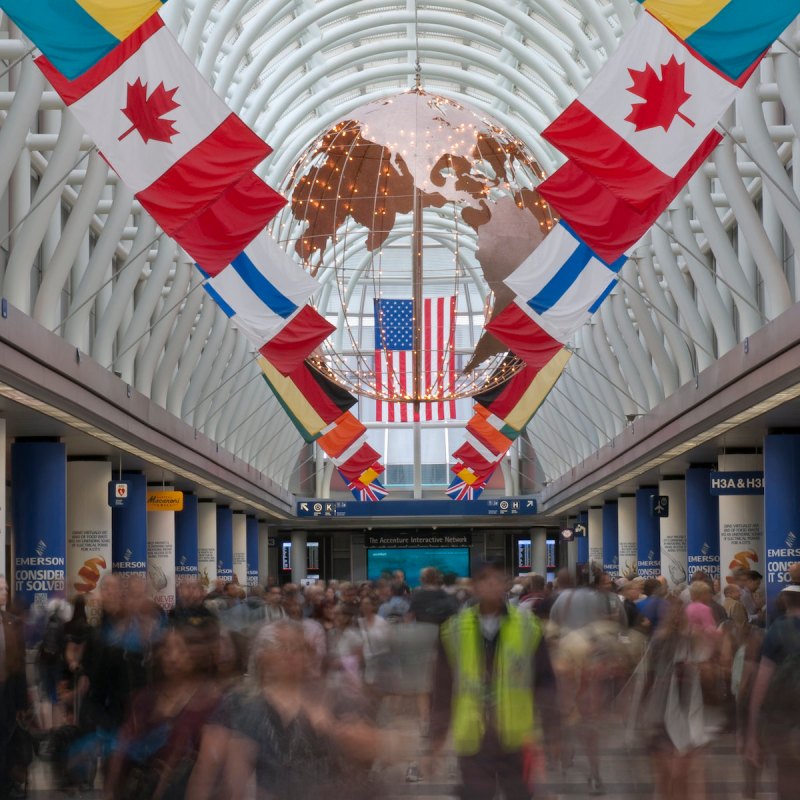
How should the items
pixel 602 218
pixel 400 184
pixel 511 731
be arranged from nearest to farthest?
pixel 511 731 → pixel 602 218 → pixel 400 184

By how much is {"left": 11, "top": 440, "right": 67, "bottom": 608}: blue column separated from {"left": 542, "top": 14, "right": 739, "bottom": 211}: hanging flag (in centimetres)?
1274

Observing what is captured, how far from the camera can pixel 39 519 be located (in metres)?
23.3

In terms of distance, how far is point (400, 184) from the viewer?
2514cm

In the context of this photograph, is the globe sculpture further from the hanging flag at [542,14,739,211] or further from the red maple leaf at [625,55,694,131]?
the red maple leaf at [625,55,694,131]

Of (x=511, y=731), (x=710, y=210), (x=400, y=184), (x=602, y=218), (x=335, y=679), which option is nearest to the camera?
(x=511, y=731)

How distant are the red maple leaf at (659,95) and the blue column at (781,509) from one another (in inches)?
451

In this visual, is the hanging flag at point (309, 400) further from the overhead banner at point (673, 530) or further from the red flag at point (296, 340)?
the red flag at point (296, 340)

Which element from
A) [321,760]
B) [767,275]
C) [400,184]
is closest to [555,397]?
[400,184]

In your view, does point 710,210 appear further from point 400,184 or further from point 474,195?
point 400,184

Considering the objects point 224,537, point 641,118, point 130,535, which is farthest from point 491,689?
point 224,537

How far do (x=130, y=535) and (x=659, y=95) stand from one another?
2121cm

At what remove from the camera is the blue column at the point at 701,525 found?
31844 mm

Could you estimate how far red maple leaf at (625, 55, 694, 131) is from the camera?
12.1 m

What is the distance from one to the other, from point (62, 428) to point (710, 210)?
1077cm
